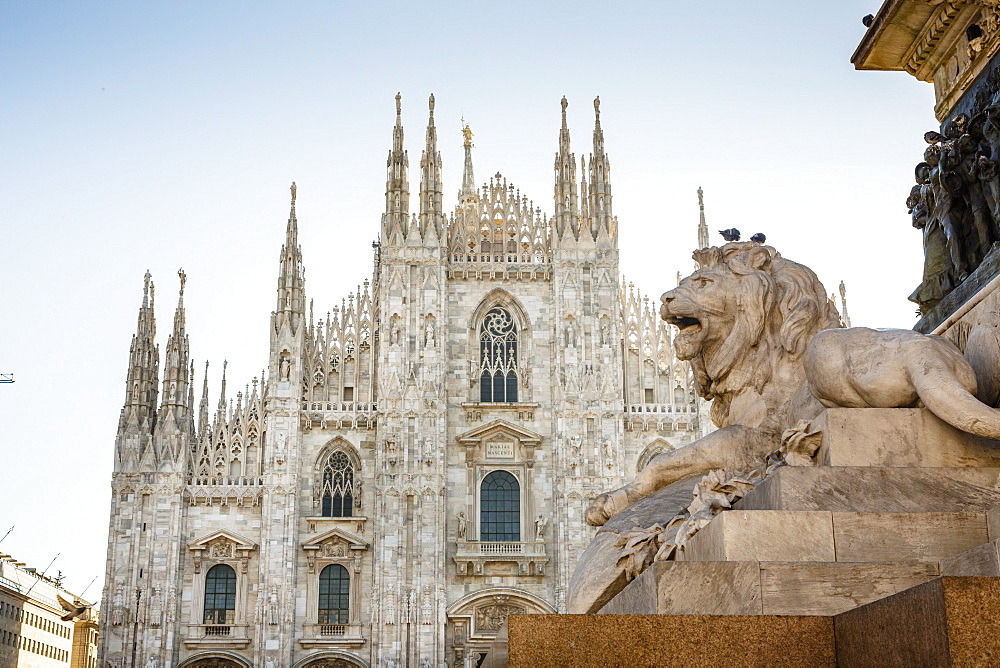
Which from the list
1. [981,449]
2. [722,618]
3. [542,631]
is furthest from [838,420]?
[542,631]

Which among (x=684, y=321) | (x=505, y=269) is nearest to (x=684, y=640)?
(x=684, y=321)

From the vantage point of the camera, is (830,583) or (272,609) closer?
(830,583)

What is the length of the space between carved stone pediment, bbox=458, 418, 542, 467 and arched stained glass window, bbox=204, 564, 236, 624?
606 cm

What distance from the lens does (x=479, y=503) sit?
93.2ft

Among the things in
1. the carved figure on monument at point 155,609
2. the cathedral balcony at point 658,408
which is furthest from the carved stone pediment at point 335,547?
the cathedral balcony at point 658,408

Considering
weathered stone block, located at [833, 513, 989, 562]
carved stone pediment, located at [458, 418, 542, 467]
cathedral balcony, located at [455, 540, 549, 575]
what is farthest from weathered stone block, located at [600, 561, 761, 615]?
carved stone pediment, located at [458, 418, 542, 467]

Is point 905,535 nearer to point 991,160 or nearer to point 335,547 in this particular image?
point 991,160

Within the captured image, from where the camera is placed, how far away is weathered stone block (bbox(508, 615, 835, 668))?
107 inches

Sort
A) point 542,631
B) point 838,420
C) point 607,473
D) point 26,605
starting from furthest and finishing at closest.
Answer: point 26,605 < point 607,473 < point 838,420 < point 542,631

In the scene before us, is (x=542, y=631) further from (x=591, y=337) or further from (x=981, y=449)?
(x=591, y=337)

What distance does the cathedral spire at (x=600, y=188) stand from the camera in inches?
1195

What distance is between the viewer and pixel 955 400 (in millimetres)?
3498

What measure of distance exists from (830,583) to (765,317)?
1.60 metres

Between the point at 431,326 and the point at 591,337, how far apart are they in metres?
3.85
